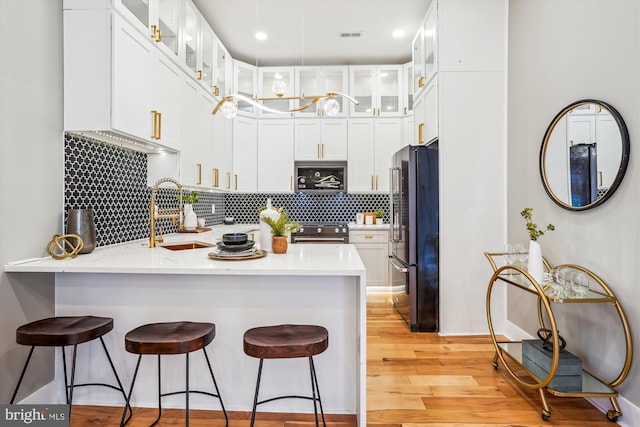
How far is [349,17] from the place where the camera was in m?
3.70

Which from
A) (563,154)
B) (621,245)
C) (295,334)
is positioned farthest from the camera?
(563,154)

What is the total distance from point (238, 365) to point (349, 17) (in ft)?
11.4

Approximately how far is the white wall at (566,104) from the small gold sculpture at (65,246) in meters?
2.99

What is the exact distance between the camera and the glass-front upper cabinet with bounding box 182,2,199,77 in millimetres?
3051

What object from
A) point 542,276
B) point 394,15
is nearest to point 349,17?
point 394,15

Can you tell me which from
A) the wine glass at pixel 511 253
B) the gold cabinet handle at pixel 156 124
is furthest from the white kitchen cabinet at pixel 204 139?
the wine glass at pixel 511 253

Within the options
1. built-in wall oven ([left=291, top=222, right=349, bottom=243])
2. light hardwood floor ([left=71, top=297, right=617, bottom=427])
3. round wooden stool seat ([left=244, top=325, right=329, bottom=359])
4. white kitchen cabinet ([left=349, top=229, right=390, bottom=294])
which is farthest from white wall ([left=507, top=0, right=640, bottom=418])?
built-in wall oven ([left=291, top=222, right=349, bottom=243])

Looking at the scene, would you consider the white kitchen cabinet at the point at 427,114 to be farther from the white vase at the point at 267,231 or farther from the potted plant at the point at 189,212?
the potted plant at the point at 189,212

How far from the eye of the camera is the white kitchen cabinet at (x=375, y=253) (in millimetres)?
4621

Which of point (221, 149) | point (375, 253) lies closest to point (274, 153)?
point (221, 149)

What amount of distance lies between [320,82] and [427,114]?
1.88 m

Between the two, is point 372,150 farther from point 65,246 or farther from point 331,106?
point 65,246

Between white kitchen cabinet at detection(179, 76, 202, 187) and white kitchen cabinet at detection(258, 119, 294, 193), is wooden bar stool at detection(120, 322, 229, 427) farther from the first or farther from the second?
white kitchen cabinet at detection(258, 119, 294, 193)

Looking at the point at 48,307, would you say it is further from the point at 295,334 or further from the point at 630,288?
the point at 630,288
